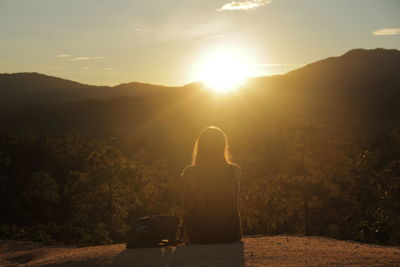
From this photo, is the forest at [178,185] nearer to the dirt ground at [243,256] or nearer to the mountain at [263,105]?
the dirt ground at [243,256]

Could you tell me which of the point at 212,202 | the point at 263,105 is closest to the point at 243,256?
the point at 212,202

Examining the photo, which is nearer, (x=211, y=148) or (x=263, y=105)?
(x=211, y=148)

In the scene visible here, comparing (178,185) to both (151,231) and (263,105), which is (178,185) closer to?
(151,231)

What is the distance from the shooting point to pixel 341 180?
1844 centimetres

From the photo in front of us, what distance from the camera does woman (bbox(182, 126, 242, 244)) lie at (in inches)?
317

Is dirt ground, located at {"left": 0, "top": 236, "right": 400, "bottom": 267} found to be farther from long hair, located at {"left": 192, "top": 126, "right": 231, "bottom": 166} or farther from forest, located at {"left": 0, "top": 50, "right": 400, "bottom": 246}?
forest, located at {"left": 0, "top": 50, "right": 400, "bottom": 246}

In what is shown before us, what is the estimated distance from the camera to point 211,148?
25.9 ft

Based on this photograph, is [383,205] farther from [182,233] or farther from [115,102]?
[115,102]

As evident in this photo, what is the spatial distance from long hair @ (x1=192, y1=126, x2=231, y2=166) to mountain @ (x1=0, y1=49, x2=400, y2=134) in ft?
250

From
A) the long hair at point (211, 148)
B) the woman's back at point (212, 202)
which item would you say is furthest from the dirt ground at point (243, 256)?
the long hair at point (211, 148)

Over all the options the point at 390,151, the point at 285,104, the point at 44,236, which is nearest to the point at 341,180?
the point at 390,151

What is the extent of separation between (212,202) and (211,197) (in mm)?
86

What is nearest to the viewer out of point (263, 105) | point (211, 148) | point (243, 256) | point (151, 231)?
point (243, 256)

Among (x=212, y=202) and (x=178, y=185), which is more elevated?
(x=212, y=202)
